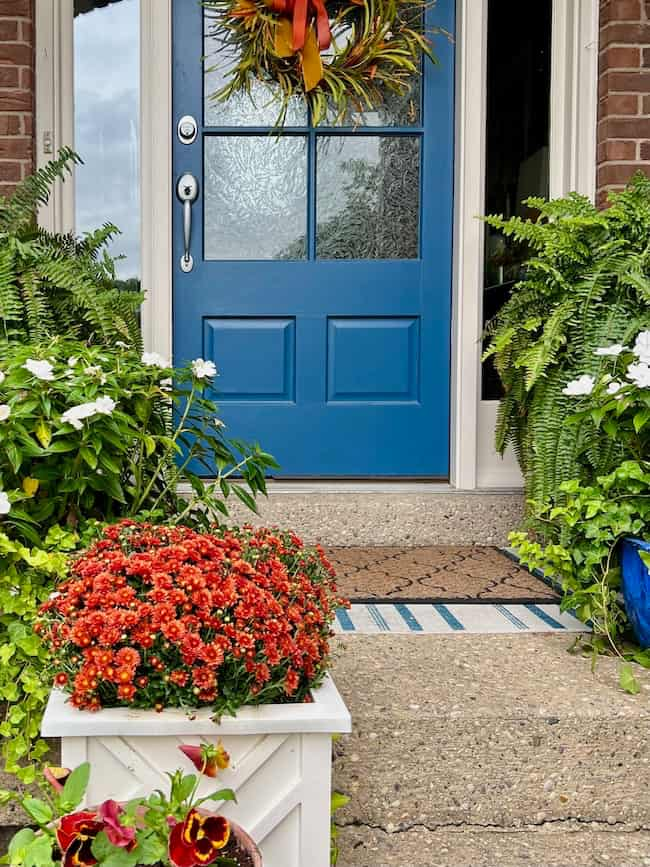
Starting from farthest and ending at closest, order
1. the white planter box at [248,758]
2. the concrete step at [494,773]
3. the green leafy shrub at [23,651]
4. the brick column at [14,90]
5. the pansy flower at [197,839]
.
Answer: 1. the brick column at [14,90]
2. the concrete step at [494,773]
3. the green leafy shrub at [23,651]
4. the white planter box at [248,758]
5. the pansy flower at [197,839]

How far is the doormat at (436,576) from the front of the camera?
2162mm

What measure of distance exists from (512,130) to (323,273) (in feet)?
2.51

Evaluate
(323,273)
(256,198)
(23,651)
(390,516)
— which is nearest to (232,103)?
(256,198)

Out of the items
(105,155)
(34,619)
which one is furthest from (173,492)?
(105,155)

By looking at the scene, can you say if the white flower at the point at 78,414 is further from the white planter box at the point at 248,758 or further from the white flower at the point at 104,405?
the white planter box at the point at 248,758

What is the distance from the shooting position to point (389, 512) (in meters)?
2.66

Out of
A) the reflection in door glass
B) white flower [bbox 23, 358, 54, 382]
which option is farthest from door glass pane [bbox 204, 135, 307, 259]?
white flower [bbox 23, 358, 54, 382]

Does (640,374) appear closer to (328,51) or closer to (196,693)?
(196,693)

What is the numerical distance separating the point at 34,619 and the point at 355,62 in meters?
2.11

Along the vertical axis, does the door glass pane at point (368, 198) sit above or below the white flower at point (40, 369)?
above

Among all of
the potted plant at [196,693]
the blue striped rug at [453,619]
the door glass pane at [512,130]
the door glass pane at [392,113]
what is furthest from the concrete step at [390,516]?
the potted plant at [196,693]

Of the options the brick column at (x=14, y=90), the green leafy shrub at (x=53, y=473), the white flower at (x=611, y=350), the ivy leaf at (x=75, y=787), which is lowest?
the ivy leaf at (x=75, y=787)

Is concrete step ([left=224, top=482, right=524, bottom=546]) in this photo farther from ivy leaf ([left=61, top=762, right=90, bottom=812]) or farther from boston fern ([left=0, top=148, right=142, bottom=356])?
ivy leaf ([left=61, top=762, right=90, bottom=812])

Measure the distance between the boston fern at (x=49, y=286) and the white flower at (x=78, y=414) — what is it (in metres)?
0.44
